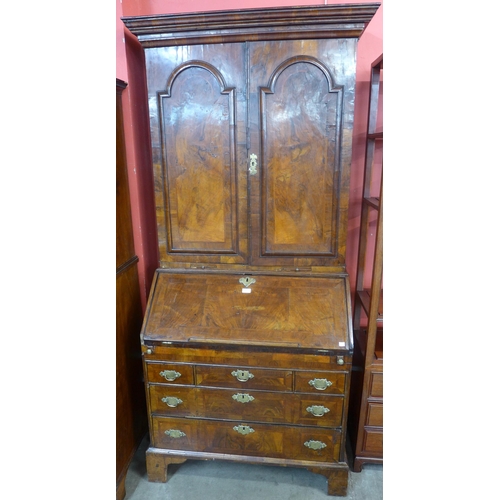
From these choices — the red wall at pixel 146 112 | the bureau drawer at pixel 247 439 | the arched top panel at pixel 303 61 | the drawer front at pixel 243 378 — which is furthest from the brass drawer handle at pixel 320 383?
the arched top panel at pixel 303 61

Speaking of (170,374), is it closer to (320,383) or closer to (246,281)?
(246,281)

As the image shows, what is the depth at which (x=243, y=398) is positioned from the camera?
1594 millimetres

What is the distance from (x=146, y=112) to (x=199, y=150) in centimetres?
59

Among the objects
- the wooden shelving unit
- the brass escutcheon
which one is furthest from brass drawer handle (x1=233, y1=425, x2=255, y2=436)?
the brass escutcheon

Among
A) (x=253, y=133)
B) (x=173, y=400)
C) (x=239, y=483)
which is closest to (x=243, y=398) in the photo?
(x=173, y=400)

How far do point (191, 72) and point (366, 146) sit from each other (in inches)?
37.9

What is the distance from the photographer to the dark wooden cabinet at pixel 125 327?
1645 millimetres

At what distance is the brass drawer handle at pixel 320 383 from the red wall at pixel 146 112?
2.43 ft

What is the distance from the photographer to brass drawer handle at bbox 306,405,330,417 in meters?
1.56

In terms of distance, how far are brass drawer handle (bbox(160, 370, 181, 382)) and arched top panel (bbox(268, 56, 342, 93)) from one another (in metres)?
1.35

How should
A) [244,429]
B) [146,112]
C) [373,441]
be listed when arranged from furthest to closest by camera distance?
[146,112] < [373,441] < [244,429]

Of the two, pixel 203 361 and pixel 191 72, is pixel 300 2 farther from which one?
pixel 203 361

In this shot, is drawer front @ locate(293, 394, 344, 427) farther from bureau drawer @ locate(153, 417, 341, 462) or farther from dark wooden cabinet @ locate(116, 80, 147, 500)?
dark wooden cabinet @ locate(116, 80, 147, 500)
